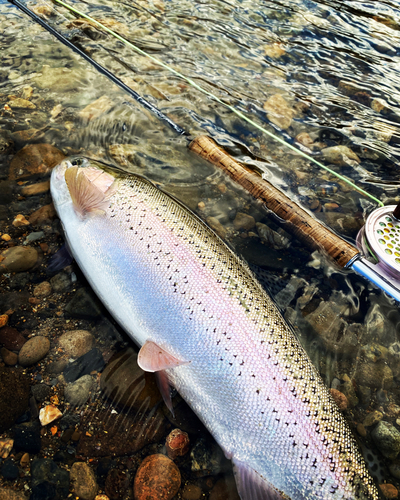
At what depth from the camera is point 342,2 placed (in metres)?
7.48

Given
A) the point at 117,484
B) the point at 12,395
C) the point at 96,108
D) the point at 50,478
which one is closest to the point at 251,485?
the point at 117,484

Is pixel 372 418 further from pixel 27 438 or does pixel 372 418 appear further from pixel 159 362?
pixel 27 438

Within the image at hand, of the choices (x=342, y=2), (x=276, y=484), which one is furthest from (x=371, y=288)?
(x=342, y=2)

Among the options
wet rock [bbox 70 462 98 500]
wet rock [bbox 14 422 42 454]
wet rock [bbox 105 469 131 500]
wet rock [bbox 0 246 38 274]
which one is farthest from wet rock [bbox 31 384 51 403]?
wet rock [bbox 0 246 38 274]

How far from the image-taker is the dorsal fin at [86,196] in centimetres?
259

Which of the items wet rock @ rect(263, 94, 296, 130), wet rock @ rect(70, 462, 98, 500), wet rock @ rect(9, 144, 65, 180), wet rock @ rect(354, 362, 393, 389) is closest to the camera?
wet rock @ rect(70, 462, 98, 500)

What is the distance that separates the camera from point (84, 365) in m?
2.31

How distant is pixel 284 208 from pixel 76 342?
2021mm

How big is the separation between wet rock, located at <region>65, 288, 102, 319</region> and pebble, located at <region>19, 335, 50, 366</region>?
28cm

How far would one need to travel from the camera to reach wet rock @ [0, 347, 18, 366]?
222cm

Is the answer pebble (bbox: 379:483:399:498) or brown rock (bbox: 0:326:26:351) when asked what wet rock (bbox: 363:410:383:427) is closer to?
pebble (bbox: 379:483:399:498)

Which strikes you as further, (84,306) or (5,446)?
(84,306)

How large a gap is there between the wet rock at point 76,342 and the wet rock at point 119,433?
0.43 meters

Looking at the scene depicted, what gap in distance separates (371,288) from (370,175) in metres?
1.62
